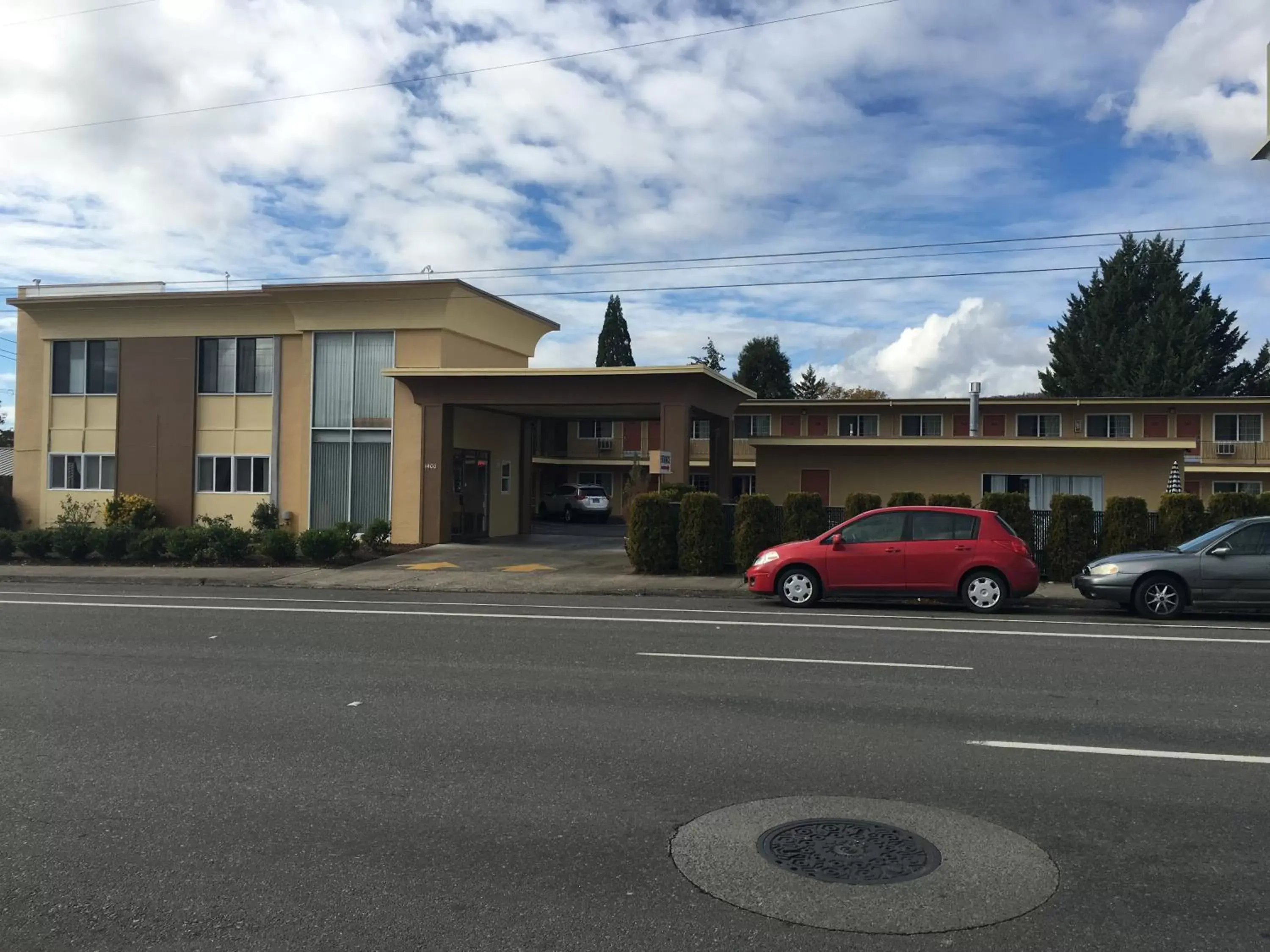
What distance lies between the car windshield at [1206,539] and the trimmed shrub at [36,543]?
2288 centimetres

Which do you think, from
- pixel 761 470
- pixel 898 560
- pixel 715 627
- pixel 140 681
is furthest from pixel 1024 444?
pixel 140 681

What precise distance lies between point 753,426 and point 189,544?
26728 millimetres

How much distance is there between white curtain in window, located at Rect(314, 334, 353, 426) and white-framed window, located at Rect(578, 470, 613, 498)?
22586mm

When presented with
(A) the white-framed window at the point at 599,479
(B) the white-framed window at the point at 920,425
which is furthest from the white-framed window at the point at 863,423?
(A) the white-framed window at the point at 599,479

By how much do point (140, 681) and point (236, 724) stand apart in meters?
2.18

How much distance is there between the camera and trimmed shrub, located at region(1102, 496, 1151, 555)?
701 inches

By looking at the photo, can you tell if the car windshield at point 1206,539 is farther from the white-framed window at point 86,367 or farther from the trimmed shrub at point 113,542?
the white-framed window at point 86,367

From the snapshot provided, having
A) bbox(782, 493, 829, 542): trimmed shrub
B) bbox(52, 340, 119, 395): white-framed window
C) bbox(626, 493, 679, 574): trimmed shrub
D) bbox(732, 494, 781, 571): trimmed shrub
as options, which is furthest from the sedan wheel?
bbox(52, 340, 119, 395): white-framed window

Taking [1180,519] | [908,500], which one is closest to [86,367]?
[908,500]

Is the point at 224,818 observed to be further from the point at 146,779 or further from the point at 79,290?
the point at 79,290

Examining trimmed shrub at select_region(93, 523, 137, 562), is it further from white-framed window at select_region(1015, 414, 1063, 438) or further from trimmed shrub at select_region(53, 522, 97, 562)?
white-framed window at select_region(1015, 414, 1063, 438)

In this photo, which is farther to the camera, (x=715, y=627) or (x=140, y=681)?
(x=715, y=627)

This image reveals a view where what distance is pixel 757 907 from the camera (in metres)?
4.18

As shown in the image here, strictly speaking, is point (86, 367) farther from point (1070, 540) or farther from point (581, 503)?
point (1070, 540)
